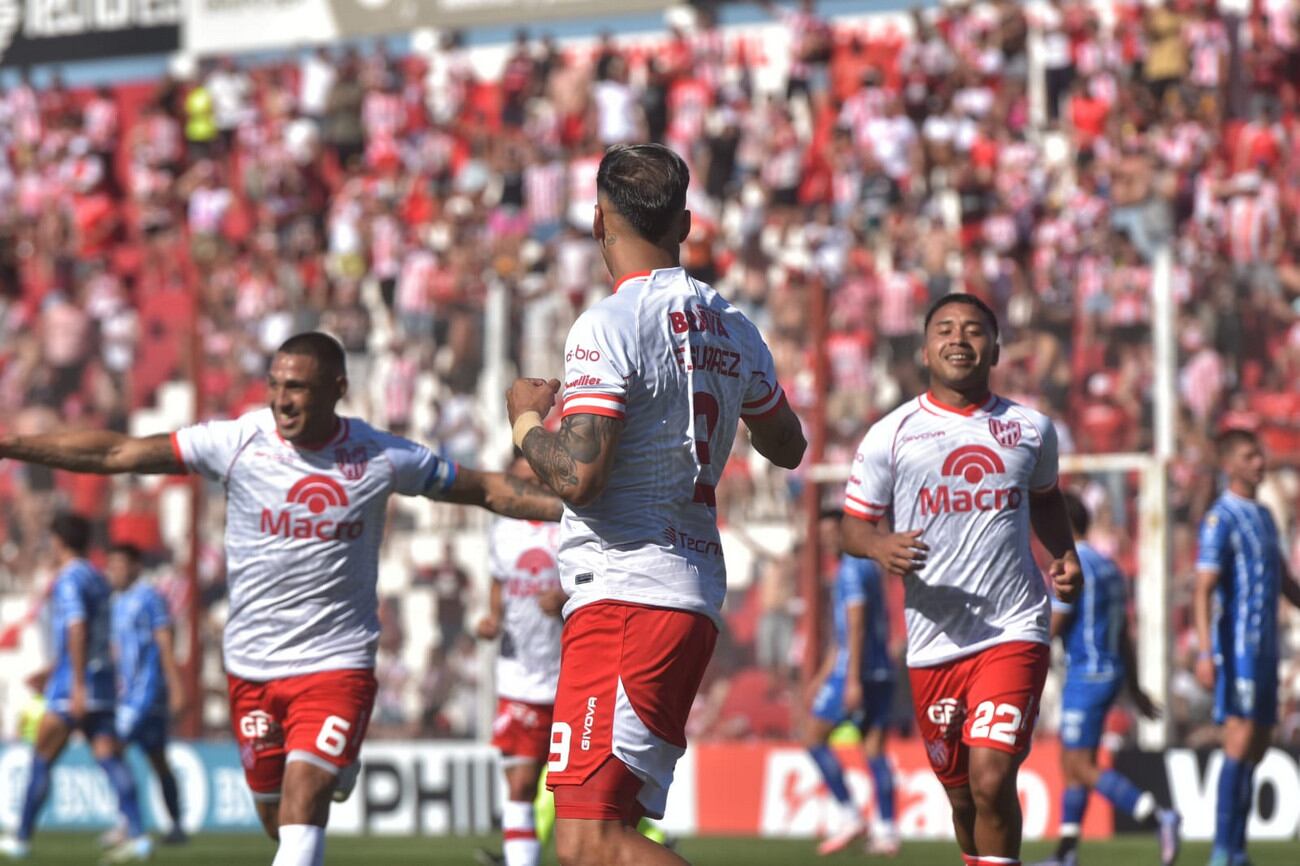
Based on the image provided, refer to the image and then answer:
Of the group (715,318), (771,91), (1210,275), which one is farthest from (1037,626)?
(771,91)

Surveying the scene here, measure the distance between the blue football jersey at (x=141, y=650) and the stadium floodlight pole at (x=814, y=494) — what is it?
5.18 m

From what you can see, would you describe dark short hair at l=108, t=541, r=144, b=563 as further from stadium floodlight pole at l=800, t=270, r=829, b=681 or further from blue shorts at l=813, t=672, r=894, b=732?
blue shorts at l=813, t=672, r=894, b=732

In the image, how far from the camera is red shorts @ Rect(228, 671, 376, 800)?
8359 millimetres

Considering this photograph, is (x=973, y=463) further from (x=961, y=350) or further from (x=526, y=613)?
(x=526, y=613)

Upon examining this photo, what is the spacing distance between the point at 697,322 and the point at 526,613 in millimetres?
6144

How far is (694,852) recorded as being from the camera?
15.8 meters

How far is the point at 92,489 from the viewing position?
19.5m

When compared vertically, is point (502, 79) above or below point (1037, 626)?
above

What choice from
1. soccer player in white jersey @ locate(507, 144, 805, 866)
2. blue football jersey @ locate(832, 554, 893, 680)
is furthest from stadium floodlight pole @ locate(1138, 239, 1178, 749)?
soccer player in white jersey @ locate(507, 144, 805, 866)

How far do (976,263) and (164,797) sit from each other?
332 inches

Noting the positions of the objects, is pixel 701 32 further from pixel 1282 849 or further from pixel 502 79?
pixel 1282 849

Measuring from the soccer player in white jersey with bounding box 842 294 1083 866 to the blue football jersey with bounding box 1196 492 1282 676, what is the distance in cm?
344

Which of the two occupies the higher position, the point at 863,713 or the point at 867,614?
the point at 867,614

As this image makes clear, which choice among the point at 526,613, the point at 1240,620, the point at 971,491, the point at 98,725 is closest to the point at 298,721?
the point at 971,491
